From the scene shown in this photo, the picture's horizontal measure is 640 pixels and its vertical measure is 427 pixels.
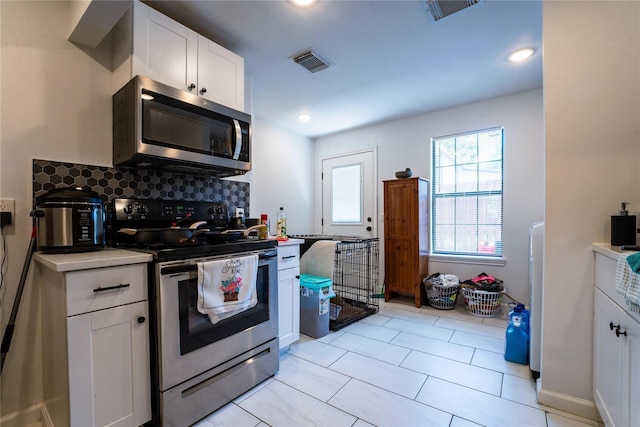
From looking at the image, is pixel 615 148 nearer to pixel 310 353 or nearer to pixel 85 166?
pixel 310 353

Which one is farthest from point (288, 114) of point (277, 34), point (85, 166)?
point (85, 166)

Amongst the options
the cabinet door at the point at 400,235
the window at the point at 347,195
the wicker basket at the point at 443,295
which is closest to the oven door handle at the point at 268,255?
the cabinet door at the point at 400,235

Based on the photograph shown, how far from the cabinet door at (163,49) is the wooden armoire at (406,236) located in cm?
257

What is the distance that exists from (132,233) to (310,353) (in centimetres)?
156

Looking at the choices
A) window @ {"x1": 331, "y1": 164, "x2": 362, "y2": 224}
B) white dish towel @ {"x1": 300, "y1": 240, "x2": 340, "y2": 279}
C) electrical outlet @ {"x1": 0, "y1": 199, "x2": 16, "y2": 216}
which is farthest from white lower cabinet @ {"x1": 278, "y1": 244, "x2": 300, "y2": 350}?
window @ {"x1": 331, "y1": 164, "x2": 362, "y2": 224}

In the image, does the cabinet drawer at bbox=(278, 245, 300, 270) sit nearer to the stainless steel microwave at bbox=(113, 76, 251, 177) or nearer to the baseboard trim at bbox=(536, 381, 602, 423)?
the stainless steel microwave at bbox=(113, 76, 251, 177)

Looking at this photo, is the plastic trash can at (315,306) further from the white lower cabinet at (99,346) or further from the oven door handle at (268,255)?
the white lower cabinet at (99,346)

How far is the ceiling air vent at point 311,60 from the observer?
7.73ft

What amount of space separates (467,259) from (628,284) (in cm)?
255

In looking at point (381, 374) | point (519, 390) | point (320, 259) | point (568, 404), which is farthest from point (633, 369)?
point (320, 259)

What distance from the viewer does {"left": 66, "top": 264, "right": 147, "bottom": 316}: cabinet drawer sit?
3.89 feet

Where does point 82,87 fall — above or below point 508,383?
above

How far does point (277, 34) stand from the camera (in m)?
2.10

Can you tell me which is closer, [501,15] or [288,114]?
[501,15]
